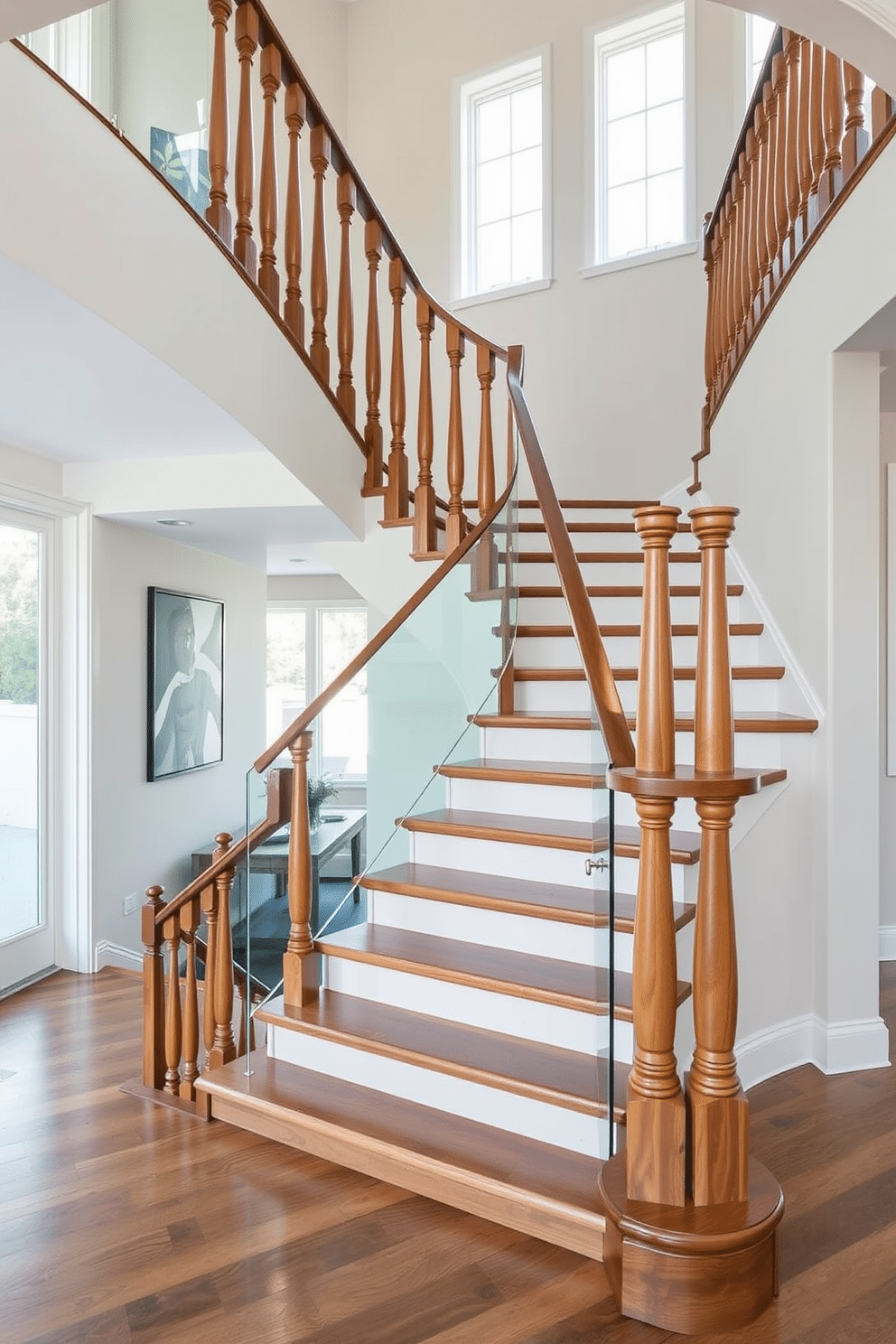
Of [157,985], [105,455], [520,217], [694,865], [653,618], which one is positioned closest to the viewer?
[653,618]

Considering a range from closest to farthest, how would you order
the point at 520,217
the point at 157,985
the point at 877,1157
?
the point at 877,1157 → the point at 157,985 → the point at 520,217

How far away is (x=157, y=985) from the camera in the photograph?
9.70ft

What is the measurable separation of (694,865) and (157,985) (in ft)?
5.71

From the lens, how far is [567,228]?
5.77m

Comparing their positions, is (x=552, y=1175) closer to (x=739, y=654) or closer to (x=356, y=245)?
(x=739, y=654)

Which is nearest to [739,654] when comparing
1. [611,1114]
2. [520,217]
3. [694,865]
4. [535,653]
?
[535,653]

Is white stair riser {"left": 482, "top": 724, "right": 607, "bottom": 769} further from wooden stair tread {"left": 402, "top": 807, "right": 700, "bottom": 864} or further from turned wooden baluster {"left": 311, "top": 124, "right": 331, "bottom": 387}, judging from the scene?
turned wooden baluster {"left": 311, "top": 124, "right": 331, "bottom": 387}

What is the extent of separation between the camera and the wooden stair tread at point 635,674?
10.8 ft

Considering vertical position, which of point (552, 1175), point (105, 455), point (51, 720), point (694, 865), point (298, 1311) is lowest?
point (298, 1311)

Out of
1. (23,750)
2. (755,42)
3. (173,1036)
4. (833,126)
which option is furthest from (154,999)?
(755,42)

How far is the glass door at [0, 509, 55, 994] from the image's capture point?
400 centimetres

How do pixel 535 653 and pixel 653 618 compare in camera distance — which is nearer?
pixel 653 618

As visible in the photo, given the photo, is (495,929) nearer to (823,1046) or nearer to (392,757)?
(392,757)

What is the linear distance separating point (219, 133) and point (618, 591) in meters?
2.20
